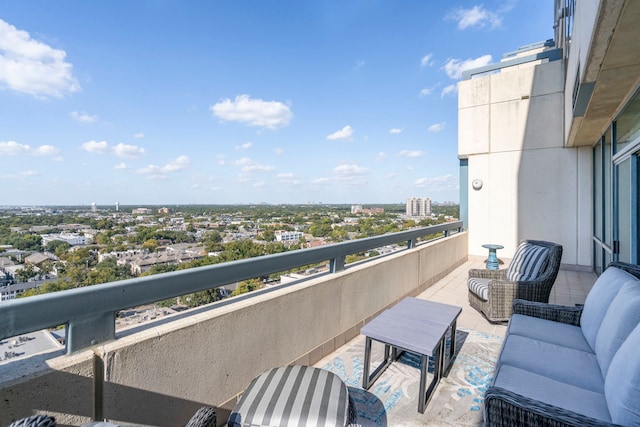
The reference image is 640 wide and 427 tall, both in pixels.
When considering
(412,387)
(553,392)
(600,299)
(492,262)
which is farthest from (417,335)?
(492,262)

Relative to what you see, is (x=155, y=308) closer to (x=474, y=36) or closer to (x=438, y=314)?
(x=438, y=314)

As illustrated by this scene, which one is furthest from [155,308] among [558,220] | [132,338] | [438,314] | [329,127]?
[329,127]

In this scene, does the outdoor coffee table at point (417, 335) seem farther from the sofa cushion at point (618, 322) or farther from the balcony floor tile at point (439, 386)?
the sofa cushion at point (618, 322)

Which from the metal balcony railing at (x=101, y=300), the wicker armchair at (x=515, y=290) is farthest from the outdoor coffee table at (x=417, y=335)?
the wicker armchair at (x=515, y=290)

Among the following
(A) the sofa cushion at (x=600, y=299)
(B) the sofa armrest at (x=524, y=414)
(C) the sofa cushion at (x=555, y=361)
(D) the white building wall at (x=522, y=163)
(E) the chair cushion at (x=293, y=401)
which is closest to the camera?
(B) the sofa armrest at (x=524, y=414)

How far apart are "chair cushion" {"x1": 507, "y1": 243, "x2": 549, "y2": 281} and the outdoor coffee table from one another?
211 centimetres

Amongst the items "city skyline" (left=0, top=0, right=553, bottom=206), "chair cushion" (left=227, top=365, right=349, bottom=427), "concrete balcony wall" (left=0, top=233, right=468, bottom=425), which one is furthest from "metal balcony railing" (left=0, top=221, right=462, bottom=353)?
"city skyline" (left=0, top=0, right=553, bottom=206)

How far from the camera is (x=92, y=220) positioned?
394cm

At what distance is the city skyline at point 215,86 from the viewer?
18.5 feet

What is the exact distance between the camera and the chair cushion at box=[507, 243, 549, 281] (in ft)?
13.1

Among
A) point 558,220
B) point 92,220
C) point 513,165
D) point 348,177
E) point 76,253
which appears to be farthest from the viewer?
point 348,177

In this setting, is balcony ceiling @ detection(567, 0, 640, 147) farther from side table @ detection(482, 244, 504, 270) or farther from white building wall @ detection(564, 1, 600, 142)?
side table @ detection(482, 244, 504, 270)

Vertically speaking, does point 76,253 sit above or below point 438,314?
above

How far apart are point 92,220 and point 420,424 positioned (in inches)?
175
